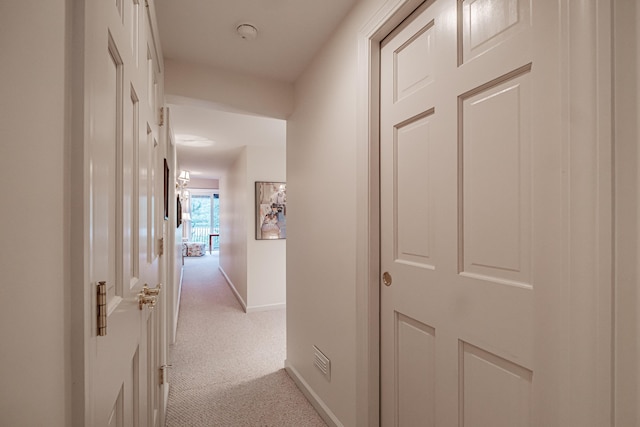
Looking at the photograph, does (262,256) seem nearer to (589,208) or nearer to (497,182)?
(497,182)

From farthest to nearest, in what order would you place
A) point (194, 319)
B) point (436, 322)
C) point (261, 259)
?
point (261, 259) < point (194, 319) < point (436, 322)

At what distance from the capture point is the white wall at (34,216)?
0.33 meters

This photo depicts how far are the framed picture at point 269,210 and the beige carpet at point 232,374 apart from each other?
110cm

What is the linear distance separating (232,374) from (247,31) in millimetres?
2502

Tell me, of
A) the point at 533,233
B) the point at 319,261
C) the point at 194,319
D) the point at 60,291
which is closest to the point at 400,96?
the point at 533,233

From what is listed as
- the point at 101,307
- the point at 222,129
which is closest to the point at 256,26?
the point at 101,307

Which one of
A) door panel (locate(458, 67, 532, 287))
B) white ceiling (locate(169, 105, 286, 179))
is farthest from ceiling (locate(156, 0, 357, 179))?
door panel (locate(458, 67, 532, 287))

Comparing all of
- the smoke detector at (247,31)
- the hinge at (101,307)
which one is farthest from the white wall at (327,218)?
the hinge at (101,307)

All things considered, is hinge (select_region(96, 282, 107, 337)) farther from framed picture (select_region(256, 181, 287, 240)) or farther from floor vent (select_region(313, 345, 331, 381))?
framed picture (select_region(256, 181, 287, 240))

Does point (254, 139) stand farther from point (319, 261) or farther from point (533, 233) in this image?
point (533, 233)

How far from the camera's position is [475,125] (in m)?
1.01

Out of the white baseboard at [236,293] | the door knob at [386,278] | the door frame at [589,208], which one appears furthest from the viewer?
the white baseboard at [236,293]

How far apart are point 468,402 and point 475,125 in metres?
0.94

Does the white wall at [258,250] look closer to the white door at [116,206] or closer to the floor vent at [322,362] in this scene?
the floor vent at [322,362]
